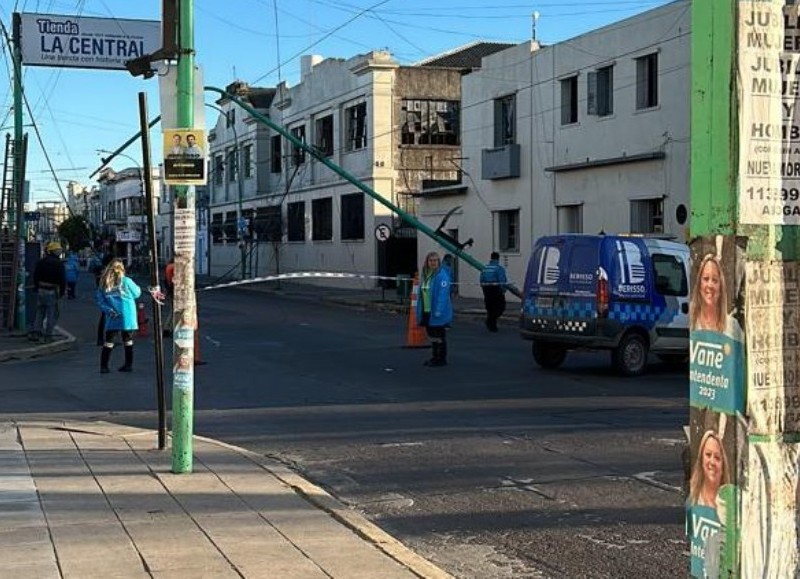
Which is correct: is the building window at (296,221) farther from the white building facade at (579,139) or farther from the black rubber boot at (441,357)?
the black rubber boot at (441,357)

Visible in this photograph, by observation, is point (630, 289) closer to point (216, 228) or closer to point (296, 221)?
point (296, 221)

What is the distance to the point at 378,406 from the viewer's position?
12.1 m

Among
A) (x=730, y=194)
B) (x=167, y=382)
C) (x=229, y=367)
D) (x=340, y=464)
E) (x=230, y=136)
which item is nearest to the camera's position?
(x=730, y=194)

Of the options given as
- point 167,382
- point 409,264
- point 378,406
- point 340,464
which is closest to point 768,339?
point 340,464

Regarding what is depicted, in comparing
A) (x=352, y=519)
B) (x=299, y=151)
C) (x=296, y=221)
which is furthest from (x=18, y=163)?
(x=296, y=221)

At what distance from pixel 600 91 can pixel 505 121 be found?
241 inches

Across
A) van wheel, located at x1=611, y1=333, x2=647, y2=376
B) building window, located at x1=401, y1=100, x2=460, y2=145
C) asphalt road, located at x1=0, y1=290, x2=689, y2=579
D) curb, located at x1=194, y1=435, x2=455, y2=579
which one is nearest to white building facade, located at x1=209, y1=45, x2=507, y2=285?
building window, located at x1=401, y1=100, x2=460, y2=145

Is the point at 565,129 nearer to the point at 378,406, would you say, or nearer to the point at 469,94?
the point at 469,94

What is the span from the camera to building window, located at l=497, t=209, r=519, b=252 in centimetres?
3472

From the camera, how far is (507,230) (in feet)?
115

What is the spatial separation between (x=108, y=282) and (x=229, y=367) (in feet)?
7.93

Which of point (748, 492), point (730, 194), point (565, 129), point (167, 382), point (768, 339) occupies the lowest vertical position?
point (167, 382)

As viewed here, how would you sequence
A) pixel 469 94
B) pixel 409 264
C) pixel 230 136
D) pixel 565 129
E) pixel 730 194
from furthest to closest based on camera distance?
1. pixel 230 136
2. pixel 409 264
3. pixel 469 94
4. pixel 565 129
5. pixel 730 194

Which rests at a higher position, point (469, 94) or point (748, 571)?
point (469, 94)
